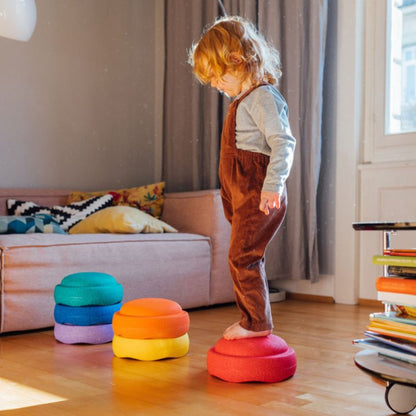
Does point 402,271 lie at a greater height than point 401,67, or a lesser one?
lesser

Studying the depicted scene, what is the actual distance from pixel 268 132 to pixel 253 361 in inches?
24.5

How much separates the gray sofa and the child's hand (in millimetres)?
1171

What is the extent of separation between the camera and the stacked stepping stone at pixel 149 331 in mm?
1957

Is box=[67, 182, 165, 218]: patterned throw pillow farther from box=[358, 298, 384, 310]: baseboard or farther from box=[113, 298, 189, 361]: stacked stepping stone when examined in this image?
box=[113, 298, 189, 361]: stacked stepping stone

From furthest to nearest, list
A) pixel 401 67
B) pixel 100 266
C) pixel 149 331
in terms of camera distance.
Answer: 1. pixel 401 67
2. pixel 100 266
3. pixel 149 331

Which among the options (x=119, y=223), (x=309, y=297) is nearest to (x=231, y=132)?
(x=119, y=223)

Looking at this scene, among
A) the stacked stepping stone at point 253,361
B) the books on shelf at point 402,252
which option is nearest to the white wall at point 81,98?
the stacked stepping stone at point 253,361

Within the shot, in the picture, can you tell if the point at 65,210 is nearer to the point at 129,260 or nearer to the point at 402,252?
the point at 129,260

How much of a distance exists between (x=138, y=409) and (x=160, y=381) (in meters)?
0.27

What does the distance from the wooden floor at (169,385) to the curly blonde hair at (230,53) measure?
0.86 metres

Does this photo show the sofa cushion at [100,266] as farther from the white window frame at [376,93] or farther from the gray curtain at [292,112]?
the white window frame at [376,93]

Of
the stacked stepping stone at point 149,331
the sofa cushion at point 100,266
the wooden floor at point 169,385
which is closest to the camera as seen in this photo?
the wooden floor at point 169,385

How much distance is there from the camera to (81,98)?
3695 mm

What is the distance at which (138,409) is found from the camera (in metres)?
1.45
